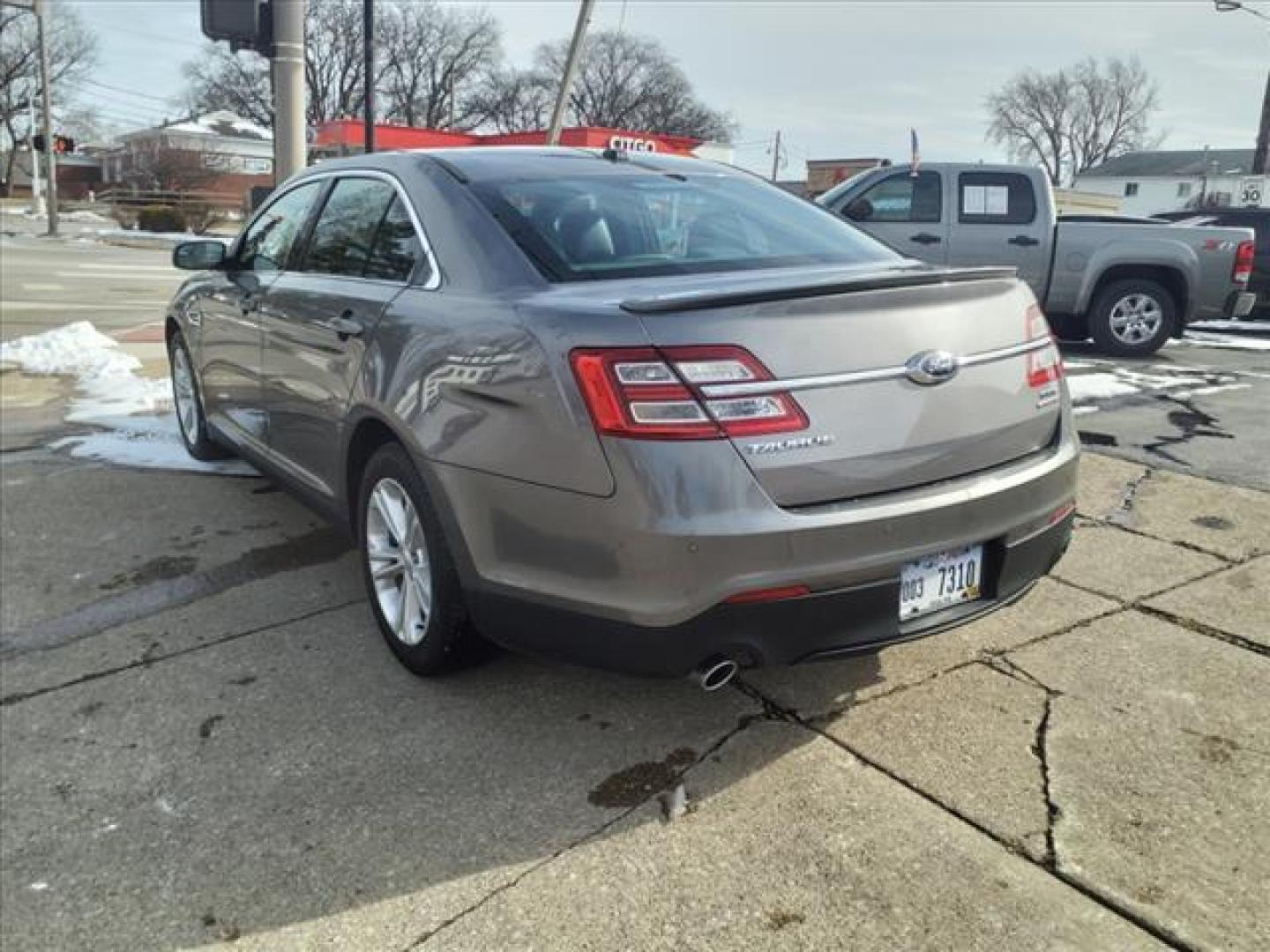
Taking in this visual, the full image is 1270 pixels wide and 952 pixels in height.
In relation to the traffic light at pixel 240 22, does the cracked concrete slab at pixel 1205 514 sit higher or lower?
lower

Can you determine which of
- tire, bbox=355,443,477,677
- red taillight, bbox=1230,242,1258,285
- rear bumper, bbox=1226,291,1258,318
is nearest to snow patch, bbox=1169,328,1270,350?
rear bumper, bbox=1226,291,1258,318

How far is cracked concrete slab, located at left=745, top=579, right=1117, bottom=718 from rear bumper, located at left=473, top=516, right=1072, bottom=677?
1.35ft

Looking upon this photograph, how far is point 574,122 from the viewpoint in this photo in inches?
3216

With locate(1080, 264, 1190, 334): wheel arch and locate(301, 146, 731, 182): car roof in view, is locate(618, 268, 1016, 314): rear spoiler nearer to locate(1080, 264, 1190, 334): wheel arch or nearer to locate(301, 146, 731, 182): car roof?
locate(301, 146, 731, 182): car roof

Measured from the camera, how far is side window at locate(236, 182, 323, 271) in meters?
4.29

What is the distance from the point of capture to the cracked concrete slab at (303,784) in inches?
90.4

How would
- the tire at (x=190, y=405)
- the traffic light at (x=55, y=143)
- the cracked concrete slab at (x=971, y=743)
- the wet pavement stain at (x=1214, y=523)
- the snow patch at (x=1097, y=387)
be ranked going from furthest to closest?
the traffic light at (x=55, y=143), the snow patch at (x=1097, y=387), the tire at (x=190, y=405), the wet pavement stain at (x=1214, y=523), the cracked concrete slab at (x=971, y=743)

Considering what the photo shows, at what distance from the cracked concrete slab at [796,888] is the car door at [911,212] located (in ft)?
26.9

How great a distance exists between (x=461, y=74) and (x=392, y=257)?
78221 mm

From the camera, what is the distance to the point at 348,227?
12.5 ft

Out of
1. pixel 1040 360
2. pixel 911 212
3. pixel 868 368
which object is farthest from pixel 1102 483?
pixel 911 212

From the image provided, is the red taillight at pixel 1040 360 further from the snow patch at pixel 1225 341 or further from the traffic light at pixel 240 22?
the snow patch at pixel 1225 341

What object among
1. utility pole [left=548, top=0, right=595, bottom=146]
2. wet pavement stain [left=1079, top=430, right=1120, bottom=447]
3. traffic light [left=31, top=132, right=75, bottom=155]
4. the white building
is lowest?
wet pavement stain [left=1079, top=430, right=1120, bottom=447]

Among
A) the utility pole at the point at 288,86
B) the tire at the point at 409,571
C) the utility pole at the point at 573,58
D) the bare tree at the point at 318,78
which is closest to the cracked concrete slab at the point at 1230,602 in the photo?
the tire at the point at 409,571
